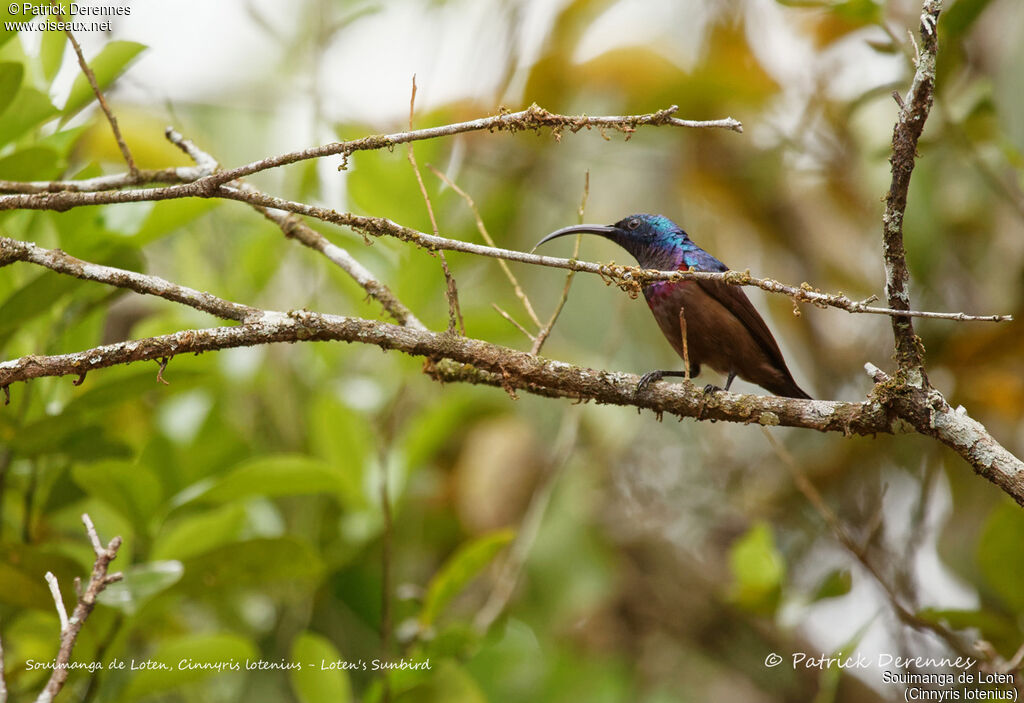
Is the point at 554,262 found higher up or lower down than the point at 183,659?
higher up

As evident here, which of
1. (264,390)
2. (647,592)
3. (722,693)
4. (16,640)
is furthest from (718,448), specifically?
(16,640)

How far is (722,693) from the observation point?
5.61 meters

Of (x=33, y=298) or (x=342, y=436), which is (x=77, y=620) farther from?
(x=342, y=436)

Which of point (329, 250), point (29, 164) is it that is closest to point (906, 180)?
point (329, 250)

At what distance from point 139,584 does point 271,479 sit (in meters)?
0.51

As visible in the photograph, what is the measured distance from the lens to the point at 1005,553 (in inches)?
114

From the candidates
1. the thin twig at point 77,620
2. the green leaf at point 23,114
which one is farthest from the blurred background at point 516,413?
the thin twig at point 77,620

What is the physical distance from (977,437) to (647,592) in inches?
145

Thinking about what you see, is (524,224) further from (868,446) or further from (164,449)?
(164,449)

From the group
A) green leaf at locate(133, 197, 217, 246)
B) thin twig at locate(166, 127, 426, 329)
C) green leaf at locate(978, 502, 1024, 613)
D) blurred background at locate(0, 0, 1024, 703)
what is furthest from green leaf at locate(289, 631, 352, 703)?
green leaf at locate(978, 502, 1024, 613)

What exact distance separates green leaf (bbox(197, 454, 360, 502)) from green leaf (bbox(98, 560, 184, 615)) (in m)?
0.29

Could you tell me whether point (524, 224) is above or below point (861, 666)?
above

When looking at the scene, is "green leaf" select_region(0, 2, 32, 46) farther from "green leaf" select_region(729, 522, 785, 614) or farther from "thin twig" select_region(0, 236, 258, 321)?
"green leaf" select_region(729, 522, 785, 614)

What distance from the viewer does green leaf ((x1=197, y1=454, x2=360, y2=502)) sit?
9.31 feet
